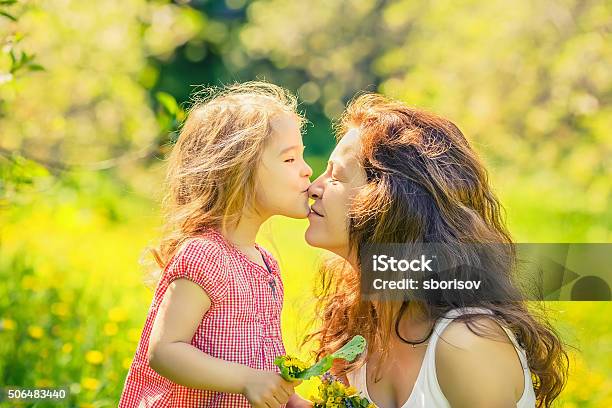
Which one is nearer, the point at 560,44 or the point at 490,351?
the point at 490,351

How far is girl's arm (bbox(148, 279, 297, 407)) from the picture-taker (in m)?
1.67

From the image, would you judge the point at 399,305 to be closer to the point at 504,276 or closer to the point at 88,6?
the point at 504,276

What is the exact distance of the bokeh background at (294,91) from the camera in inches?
150

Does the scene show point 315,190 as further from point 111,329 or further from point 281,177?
point 111,329

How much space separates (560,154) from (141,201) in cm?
264

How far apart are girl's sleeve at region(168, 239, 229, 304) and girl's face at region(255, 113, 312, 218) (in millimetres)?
192

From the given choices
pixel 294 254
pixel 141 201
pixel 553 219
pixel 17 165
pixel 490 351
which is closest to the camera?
pixel 490 351

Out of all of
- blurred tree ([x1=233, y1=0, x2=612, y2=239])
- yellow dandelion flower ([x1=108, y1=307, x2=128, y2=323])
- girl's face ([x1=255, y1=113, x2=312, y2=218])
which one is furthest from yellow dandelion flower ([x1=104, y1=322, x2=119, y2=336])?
blurred tree ([x1=233, y1=0, x2=612, y2=239])

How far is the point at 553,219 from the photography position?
4809mm

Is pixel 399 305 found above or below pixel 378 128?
below

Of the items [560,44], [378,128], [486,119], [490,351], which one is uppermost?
[560,44]

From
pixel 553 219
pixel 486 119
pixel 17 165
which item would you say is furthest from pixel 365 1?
pixel 17 165

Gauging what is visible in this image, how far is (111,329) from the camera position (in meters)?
3.11

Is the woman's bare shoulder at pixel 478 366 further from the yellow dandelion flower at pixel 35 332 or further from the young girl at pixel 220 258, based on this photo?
the yellow dandelion flower at pixel 35 332
